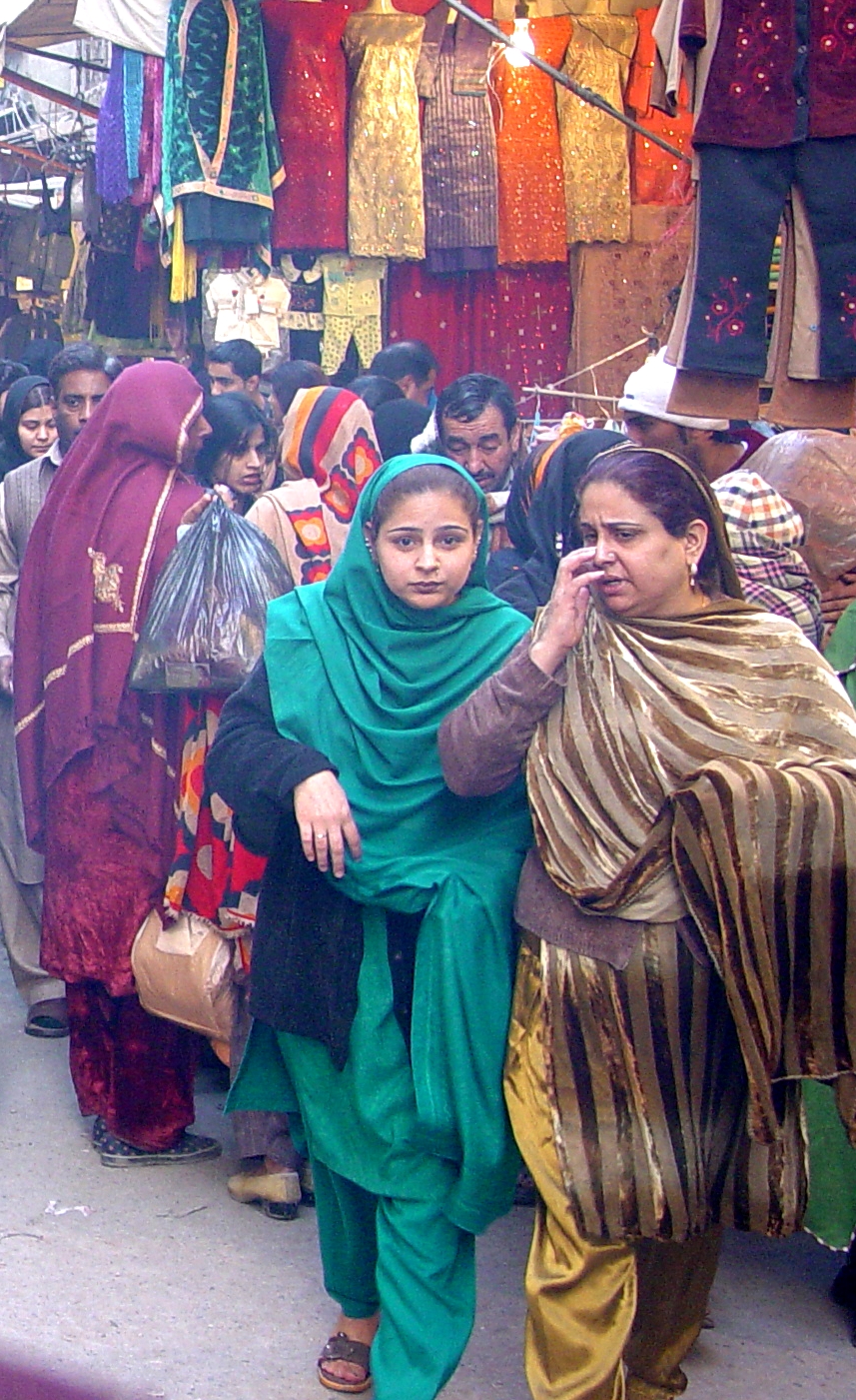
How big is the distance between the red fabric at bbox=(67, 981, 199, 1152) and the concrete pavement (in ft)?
0.38

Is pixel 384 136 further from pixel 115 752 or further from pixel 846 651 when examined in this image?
pixel 846 651

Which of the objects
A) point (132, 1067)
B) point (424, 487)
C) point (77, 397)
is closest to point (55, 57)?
point (77, 397)

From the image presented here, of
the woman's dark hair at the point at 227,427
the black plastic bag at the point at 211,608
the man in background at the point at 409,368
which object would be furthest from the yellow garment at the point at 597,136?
the black plastic bag at the point at 211,608

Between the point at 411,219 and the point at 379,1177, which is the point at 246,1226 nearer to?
the point at 379,1177

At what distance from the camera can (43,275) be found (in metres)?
10.8

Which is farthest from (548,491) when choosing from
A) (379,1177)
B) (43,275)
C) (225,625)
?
(43,275)

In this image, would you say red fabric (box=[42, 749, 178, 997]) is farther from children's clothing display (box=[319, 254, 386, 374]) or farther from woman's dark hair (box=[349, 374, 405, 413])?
children's clothing display (box=[319, 254, 386, 374])

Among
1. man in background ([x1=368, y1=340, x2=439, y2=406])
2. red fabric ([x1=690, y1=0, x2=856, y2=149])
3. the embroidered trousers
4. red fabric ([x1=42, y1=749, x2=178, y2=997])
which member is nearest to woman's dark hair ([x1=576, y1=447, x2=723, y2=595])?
the embroidered trousers

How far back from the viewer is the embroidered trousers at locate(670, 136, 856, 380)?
10.5 feet

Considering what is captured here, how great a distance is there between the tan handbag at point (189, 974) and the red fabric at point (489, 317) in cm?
504

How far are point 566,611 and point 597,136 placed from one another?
5.93 m

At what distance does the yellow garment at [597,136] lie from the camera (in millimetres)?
7770

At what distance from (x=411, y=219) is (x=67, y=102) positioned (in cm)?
281

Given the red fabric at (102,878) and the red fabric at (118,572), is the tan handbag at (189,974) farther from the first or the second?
the red fabric at (118,572)
